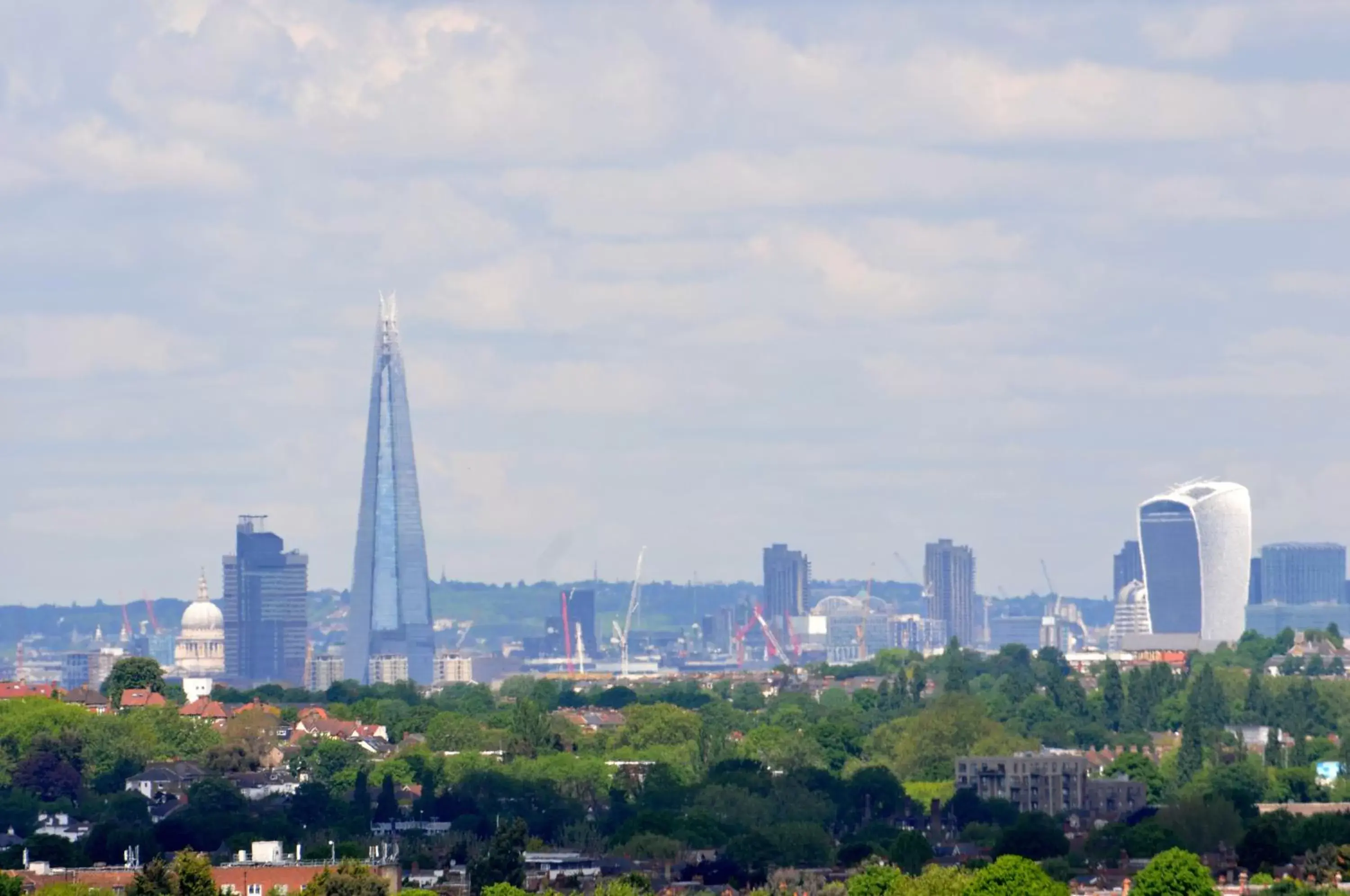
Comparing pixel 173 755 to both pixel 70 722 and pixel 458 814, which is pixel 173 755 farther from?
pixel 458 814

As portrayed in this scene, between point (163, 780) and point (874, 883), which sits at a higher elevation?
point (163, 780)

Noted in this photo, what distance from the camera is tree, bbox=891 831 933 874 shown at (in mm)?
123188

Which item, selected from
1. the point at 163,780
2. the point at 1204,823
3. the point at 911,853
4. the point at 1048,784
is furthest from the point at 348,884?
the point at 1048,784

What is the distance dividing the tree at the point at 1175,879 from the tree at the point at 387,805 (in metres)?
52.9

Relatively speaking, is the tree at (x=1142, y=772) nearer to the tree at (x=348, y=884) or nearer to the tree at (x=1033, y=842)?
the tree at (x=1033, y=842)

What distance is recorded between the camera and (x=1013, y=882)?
10119 cm

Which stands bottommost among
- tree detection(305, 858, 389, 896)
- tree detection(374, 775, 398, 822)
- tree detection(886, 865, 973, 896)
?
tree detection(886, 865, 973, 896)

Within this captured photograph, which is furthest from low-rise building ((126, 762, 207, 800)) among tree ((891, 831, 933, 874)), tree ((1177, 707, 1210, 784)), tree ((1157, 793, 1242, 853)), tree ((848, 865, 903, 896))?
tree ((848, 865, 903, 896))

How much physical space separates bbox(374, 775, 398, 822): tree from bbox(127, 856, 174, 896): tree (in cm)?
5287

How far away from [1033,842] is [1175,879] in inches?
1261

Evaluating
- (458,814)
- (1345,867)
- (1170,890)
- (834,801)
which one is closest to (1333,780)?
(834,801)

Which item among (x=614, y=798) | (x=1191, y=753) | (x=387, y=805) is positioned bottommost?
(x=387, y=805)

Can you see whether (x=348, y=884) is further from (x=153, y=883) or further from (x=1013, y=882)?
(x=1013, y=882)

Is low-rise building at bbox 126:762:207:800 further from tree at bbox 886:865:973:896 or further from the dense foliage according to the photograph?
tree at bbox 886:865:973:896
